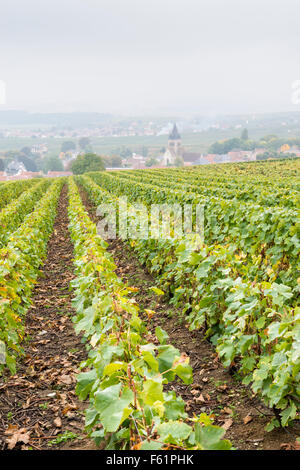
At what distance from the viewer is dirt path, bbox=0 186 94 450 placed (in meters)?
3.66

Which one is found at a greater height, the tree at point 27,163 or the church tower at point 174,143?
the church tower at point 174,143

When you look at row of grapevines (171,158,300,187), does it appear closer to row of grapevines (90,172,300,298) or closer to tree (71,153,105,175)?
row of grapevines (90,172,300,298)

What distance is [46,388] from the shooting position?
4.64m

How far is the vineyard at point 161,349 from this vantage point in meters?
2.45

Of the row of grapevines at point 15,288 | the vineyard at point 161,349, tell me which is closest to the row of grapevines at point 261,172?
the vineyard at point 161,349

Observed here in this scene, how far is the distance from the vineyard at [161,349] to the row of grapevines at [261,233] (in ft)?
0.11

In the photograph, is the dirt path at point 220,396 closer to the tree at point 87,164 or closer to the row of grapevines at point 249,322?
the row of grapevines at point 249,322

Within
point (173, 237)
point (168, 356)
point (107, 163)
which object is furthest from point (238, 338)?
point (107, 163)

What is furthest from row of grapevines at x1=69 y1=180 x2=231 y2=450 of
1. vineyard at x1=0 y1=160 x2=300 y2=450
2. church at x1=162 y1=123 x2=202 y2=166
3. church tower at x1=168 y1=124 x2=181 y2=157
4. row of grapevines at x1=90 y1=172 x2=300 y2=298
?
church tower at x1=168 y1=124 x2=181 y2=157

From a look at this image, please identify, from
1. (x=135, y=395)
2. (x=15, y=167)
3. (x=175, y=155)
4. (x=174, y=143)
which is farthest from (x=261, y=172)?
(x=15, y=167)

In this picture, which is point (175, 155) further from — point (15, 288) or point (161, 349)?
point (161, 349)

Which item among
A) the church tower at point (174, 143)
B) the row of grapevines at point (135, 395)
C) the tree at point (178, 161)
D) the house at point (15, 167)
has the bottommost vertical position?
the house at point (15, 167)

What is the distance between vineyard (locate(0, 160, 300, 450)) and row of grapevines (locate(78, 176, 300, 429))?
1 centimetres
